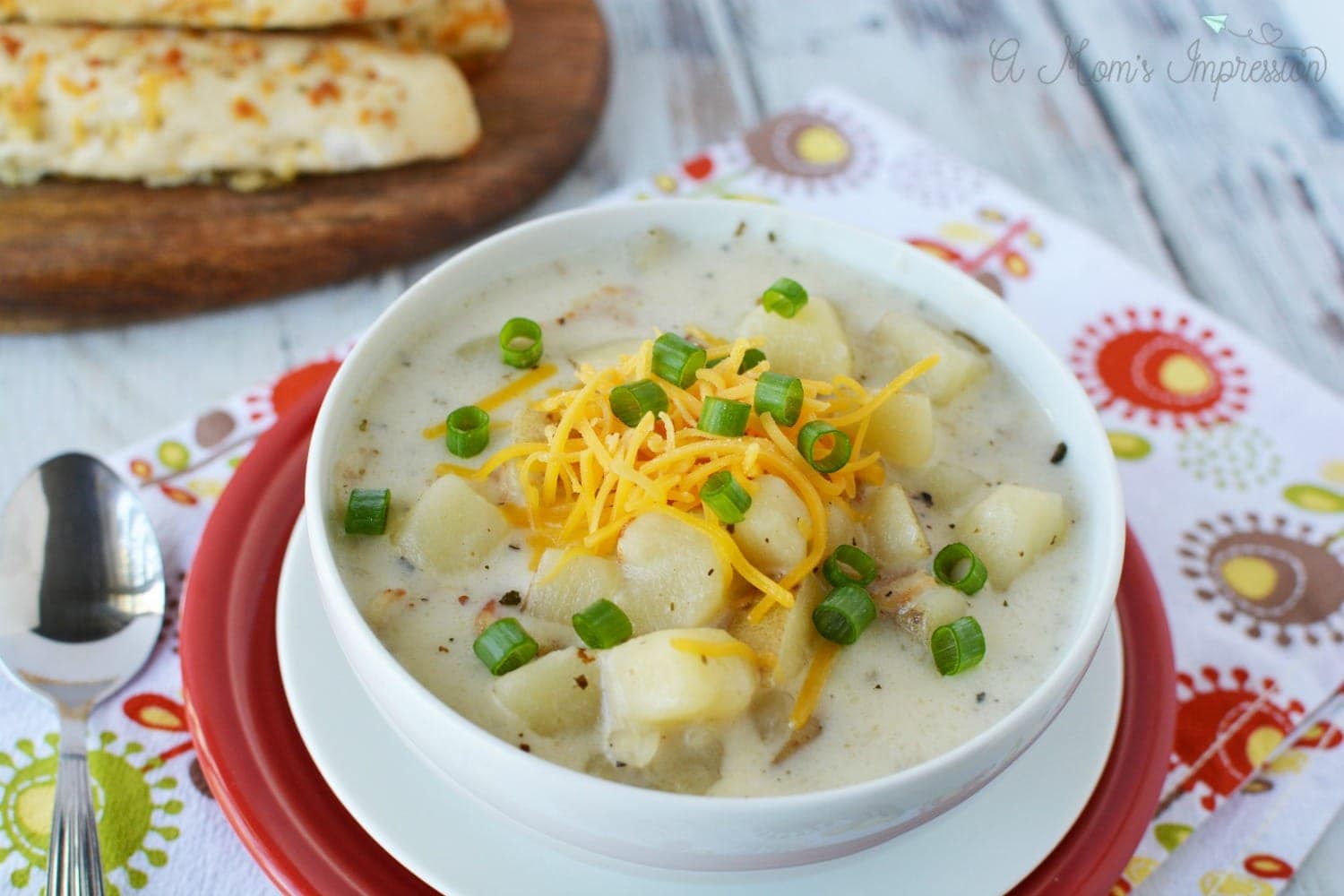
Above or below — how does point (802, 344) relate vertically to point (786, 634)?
above

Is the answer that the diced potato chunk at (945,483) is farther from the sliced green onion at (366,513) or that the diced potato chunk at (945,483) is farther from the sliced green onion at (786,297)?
the sliced green onion at (366,513)

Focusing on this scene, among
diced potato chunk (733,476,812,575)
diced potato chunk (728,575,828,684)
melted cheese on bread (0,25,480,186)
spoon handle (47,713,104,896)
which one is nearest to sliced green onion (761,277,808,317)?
diced potato chunk (733,476,812,575)

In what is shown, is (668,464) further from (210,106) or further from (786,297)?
(210,106)

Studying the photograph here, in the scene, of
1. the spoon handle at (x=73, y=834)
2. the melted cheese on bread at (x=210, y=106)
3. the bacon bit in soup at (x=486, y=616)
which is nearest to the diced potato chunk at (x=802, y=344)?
the bacon bit in soup at (x=486, y=616)

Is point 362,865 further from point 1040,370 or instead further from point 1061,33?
point 1061,33

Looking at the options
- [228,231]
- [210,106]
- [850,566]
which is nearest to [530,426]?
[850,566]

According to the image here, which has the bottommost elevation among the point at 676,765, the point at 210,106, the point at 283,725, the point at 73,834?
the point at 73,834

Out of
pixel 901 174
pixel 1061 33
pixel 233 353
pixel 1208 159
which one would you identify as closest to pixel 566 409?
pixel 233 353
